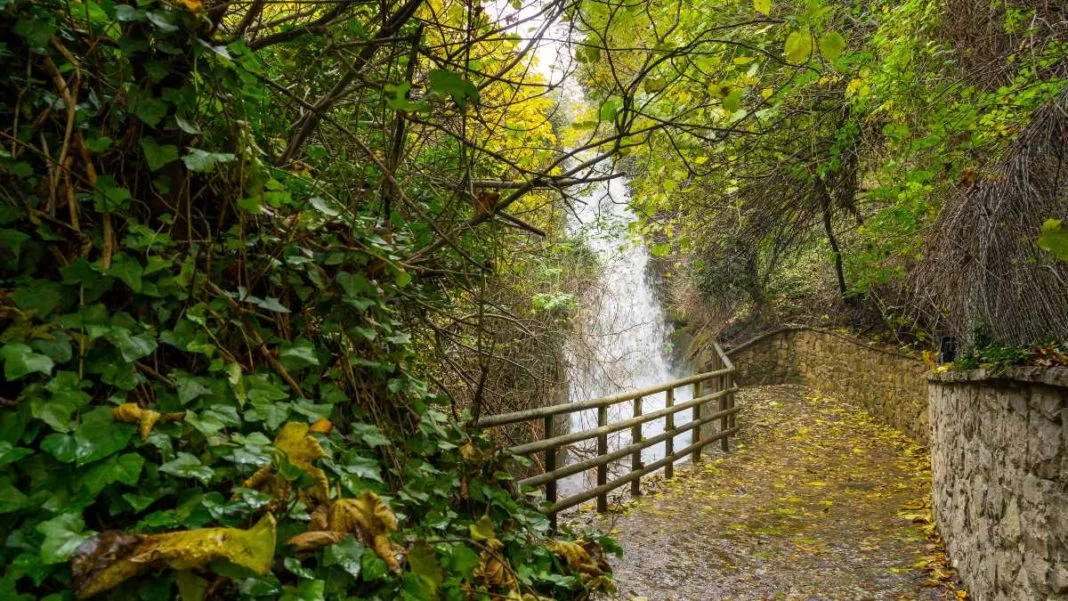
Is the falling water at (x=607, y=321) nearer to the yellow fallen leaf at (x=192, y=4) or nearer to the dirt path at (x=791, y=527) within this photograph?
the yellow fallen leaf at (x=192, y=4)

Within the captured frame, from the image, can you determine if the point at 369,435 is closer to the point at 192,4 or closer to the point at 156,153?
the point at 156,153

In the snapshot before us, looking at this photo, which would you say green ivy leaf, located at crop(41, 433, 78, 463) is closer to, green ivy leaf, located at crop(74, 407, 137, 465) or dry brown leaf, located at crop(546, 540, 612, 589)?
green ivy leaf, located at crop(74, 407, 137, 465)

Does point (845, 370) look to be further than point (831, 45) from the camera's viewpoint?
Yes

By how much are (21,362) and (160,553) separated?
0.45 m

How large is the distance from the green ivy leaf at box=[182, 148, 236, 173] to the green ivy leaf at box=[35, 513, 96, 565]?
0.75 m

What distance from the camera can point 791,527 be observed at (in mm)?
4934

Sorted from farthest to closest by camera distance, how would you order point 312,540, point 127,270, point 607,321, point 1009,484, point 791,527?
point 607,321
point 791,527
point 1009,484
point 127,270
point 312,540

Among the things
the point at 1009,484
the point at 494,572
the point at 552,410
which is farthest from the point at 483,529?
the point at 1009,484

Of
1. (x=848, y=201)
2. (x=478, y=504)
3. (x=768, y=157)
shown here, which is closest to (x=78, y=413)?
(x=478, y=504)

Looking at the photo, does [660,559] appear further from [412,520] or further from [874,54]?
[874,54]

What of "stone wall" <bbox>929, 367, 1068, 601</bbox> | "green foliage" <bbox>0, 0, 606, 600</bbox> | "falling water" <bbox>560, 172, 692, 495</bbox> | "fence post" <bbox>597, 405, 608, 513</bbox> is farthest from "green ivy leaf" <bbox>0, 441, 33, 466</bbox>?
"fence post" <bbox>597, 405, 608, 513</bbox>

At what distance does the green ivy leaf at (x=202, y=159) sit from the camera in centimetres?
139

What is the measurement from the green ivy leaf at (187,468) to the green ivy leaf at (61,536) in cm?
15

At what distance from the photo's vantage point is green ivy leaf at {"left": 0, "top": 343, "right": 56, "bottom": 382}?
1.10 m
